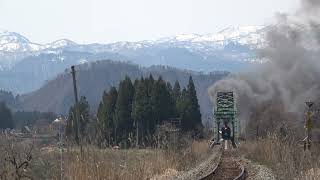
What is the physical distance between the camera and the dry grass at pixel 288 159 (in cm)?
1241

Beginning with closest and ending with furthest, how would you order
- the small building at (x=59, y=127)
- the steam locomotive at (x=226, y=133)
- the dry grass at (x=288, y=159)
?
1. the small building at (x=59, y=127)
2. the dry grass at (x=288, y=159)
3. the steam locomotive at (x=226, y=133)

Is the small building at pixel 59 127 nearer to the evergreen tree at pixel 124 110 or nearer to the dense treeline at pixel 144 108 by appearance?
the evergreen tree at pixel 124 110

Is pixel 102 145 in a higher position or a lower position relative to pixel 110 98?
higher

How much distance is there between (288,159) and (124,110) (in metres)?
37.8

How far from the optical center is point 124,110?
52969mm

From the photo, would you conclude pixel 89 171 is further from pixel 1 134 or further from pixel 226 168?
pixel 226 168

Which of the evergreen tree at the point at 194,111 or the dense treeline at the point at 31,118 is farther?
the dense treeline at the point at 31,118

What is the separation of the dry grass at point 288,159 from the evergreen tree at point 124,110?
94.3 ft

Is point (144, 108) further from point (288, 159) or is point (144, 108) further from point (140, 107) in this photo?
point (288, 159)

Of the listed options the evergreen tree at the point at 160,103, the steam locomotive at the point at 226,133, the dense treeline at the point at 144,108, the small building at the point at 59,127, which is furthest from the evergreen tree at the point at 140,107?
the small building at the point at 59,127

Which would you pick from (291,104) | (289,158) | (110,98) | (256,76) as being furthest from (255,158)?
(110,98)

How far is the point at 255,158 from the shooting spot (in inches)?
918

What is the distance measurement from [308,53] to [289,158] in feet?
94.7

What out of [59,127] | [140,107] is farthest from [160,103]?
[59,127]
